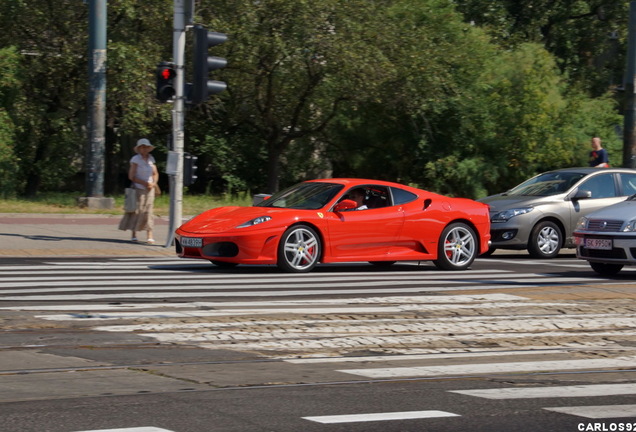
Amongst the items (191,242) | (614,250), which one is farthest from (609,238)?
(191,242)

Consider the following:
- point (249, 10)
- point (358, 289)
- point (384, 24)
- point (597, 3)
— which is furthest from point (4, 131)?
point (597, 3)

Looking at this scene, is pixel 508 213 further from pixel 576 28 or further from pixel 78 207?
pixel 576 28

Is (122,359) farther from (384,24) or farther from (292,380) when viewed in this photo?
(384,24)

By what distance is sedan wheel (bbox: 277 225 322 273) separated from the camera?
1434 cm

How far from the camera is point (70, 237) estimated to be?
61.7 ft

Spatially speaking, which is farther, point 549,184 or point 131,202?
point 549,184

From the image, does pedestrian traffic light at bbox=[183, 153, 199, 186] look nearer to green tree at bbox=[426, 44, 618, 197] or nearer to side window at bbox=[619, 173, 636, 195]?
side window at bbox=[619, 173, 636, 195]

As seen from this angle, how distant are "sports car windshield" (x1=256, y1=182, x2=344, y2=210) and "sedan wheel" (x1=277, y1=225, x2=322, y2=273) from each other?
464 millimetres

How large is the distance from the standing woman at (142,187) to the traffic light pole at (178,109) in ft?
1.90

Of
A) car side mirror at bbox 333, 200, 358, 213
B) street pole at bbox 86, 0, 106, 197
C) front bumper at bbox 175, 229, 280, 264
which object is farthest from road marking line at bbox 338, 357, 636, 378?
street pole at bbox 86, 0, 106, 197

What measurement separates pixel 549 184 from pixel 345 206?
17.8ft

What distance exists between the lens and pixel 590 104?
31500 millimetres

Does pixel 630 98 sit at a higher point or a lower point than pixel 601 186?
higher

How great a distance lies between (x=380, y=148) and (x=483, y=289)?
1845 centimetres
